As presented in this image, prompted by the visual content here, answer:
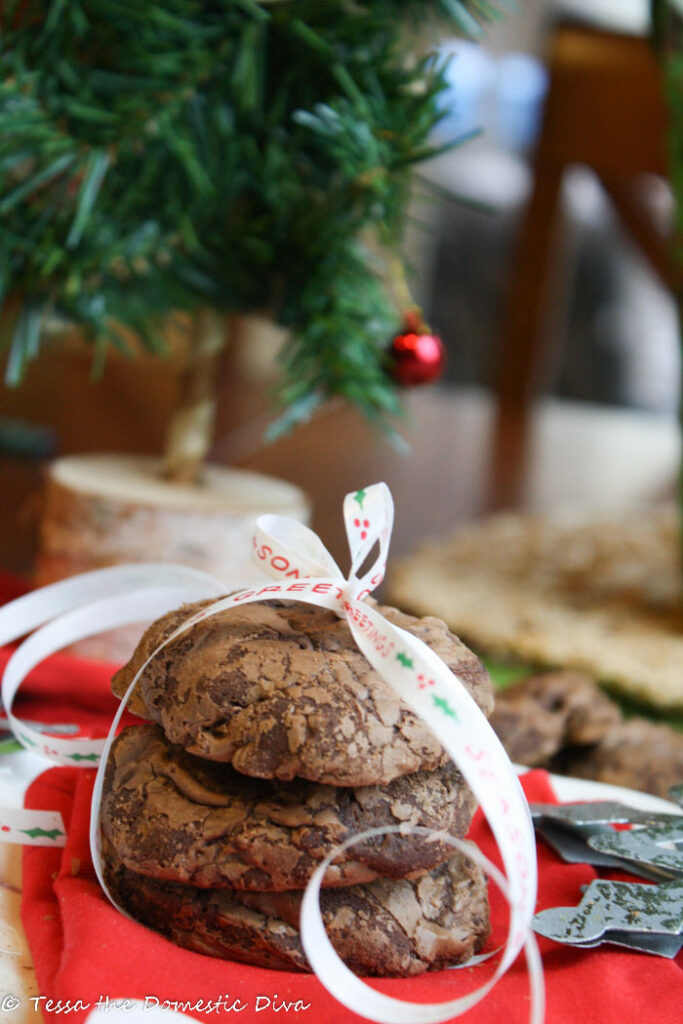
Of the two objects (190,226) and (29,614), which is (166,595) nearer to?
(29,614)

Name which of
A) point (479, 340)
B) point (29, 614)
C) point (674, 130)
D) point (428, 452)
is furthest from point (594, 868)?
point (479, 340)

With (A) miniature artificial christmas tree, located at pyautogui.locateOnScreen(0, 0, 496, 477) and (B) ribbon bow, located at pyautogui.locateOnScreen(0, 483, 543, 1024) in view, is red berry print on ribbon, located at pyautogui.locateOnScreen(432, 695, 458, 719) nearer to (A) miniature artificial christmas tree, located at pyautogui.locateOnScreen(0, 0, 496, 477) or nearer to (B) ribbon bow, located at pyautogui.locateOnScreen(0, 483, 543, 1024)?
(B) ribbon bow, located at pyautogui.locateOnScreen(0, 483, 543, 1024)

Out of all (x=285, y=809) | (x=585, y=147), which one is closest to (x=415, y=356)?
(x=285, y=809)

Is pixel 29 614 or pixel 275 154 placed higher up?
pixel 275 154

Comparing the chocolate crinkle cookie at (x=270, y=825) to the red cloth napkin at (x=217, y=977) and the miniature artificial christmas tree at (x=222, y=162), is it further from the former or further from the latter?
the miniature artificial christmas tree at (x=222, y=162)

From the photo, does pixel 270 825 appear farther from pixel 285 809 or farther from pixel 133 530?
pixel 133 530

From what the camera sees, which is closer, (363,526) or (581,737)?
(363,526)
